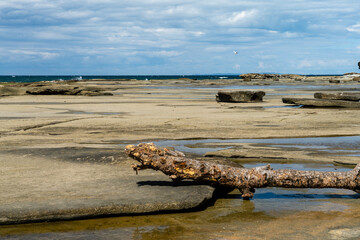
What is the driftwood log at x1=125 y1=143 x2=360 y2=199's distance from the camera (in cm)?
441

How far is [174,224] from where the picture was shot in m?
3.78

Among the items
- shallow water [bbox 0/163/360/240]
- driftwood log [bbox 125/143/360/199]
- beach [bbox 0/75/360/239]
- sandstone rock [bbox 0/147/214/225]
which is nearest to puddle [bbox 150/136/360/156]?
beach [bbox 0/75/360/239]

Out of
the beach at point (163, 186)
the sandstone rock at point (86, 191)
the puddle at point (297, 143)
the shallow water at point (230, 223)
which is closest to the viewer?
the shallow water at point (230, 223)

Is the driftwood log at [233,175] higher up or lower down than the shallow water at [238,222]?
higher up

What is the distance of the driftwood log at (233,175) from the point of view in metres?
4.41

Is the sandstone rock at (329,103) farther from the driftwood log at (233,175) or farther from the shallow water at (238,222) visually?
the driftwood log at (233,175)

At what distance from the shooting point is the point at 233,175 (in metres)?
4.47

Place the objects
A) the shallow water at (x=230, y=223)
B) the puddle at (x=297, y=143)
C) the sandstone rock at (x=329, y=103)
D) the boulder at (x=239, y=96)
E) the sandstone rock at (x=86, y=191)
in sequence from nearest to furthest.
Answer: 1. the shallow water at (x=230, y=223)
2. the sandstone rock at (x=86, y=191)
3. the puddle at (x=297, y=143)
4. the sandstone rock at (x=329, y=103)
5. the boulder at (x=239, y=96)

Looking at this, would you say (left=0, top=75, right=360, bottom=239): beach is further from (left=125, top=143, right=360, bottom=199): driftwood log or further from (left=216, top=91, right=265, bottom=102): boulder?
(left=216, top=91, right=265, bottom=102): boulder

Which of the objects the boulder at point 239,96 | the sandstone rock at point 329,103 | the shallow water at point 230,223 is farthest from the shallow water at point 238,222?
the boulder at point 239,96

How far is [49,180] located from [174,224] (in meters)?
1.74

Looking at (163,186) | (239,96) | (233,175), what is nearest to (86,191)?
(163,186)

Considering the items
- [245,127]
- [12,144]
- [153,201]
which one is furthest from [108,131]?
[153,201]

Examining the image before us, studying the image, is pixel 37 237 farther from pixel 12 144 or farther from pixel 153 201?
pixel 12 144
